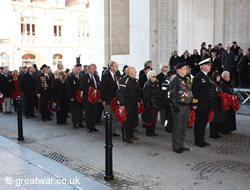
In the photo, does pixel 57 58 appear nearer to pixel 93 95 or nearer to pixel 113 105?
pixel 93 95

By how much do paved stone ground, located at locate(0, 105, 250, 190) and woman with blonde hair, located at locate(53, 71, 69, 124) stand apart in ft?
3.45

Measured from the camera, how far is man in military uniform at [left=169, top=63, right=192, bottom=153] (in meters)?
6.66

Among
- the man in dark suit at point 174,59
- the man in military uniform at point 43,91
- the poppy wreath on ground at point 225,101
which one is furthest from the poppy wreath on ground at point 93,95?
the man in dark suit at point 174,59

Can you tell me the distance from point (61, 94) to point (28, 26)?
1301 inches

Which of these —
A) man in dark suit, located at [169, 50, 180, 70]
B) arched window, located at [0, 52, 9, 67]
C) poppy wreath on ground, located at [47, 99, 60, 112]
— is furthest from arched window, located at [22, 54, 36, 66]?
poppy wreath on ground, located at [47, 99, 60, 112]

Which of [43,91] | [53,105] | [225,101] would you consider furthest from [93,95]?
[225,101]

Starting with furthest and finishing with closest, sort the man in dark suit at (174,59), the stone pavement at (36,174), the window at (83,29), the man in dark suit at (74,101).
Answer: the window at (83,29) → the man in dark suit at (174,59) → the man in dark suit at (74,101) → the stone pavement at (36,174)

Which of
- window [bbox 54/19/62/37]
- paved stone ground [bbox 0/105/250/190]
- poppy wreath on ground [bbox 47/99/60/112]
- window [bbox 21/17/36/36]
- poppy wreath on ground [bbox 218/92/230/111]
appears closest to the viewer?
paved stone ground [bbox 0/105/250/190]

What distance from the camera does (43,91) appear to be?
36.7 ft

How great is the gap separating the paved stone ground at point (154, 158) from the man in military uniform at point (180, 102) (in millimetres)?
424

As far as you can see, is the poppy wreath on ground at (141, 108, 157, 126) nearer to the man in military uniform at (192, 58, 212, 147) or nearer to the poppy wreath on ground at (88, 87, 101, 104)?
the man in military uniform at (192, 58, 212, 147)

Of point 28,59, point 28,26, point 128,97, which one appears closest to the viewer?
point 128,97

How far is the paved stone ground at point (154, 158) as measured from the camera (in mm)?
5172

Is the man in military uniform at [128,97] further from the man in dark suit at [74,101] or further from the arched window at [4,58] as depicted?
the arched window at [4,58]
